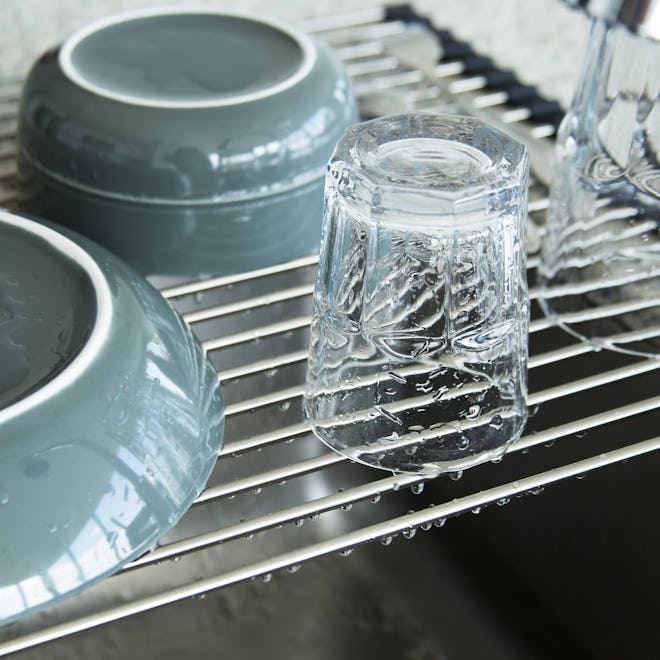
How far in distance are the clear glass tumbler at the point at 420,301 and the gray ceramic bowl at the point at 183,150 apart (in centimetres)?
10

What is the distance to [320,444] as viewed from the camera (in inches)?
28.5

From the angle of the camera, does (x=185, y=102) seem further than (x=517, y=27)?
No

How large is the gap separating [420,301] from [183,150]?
147 millimetres

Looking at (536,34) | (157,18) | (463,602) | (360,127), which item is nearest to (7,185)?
(157,18)

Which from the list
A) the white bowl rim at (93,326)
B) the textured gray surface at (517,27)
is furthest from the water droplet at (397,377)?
the textured gray surface at (517,27)

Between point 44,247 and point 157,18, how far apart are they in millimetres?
223

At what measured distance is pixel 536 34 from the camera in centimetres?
105

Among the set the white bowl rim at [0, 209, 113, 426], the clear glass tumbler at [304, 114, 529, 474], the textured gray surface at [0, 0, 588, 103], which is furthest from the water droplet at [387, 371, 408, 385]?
the textured gray surface at [0, 0, 588, 103]

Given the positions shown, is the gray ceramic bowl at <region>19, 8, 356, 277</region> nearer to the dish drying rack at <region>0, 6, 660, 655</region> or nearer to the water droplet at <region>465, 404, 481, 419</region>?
the dish drying rack at <region>0, 6, 660, 655</region>

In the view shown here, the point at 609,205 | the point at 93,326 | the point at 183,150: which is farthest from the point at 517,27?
the point at 93,326

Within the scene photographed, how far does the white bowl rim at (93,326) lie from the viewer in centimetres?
40

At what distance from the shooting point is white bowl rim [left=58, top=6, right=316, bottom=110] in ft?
1.82

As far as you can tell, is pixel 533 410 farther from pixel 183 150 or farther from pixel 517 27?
pixel 517 27

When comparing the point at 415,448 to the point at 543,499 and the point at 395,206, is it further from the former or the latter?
the point at 543,499
